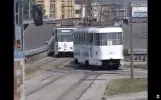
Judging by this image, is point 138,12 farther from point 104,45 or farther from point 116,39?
point 104,45

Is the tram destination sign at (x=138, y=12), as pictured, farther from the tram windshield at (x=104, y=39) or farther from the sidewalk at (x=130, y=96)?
the sidewalk at (x=130, y=96)

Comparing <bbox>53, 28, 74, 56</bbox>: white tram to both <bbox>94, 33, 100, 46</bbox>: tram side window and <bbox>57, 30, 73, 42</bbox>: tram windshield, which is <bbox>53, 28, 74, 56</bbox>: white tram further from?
<bbox>94, 33, 100, 46</bbox>: tram side window

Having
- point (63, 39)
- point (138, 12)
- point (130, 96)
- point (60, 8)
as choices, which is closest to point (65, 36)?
point (63, 39)

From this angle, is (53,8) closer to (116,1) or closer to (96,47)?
(116,1)

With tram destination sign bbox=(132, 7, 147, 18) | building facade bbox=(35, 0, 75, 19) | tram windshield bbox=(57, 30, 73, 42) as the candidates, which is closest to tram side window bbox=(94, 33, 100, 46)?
tram destination sign bbox=(132, 7, 147, 18)

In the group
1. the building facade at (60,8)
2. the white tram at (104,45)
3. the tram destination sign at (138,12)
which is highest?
the building facade at (60,8)

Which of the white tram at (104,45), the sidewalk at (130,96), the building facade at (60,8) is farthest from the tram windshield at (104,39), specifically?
the building facade at (60,8)

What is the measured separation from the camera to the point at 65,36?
54625 millimetres

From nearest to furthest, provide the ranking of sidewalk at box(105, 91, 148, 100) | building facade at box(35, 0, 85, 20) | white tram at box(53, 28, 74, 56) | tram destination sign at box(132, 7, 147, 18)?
sidewalk at box(105, 91, 148, 100)
tram destination sign at box(132, 7, 147, 18)
white tram at box(53, 28, 74, 56)
building facade at box(35, 0, 85, 20)

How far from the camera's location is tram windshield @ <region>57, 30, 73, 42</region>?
5412 cm

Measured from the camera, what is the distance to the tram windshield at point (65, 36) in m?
54.1

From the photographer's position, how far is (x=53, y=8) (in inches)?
4316

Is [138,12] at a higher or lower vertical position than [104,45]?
higher
